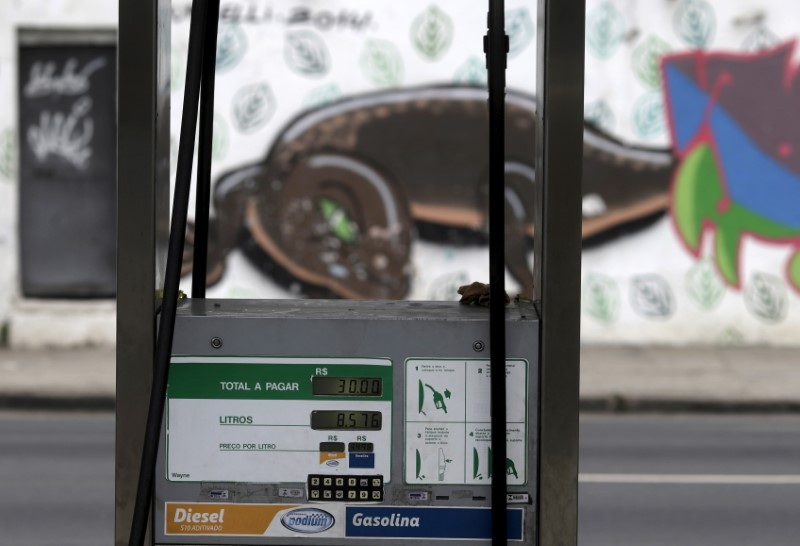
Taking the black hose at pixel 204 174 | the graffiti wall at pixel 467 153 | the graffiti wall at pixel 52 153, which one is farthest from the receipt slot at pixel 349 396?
the graffiti wall at pixel 52 153

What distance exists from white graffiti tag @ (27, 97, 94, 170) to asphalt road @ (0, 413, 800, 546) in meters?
3.69

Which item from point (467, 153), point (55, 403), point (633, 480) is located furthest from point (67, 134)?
point (633, 480)

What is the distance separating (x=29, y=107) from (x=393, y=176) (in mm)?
3870

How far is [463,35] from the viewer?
14.0 m

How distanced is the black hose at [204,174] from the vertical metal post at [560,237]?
0.81 m

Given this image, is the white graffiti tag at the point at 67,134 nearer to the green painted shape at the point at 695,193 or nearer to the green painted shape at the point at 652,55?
the green painted shape at the point at 652,55

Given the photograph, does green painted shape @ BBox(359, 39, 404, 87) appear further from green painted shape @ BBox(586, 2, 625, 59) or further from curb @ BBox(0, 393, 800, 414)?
curb @ BBox(0, 393, 800, 414)

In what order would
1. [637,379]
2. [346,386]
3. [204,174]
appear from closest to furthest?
[346,386]
[204,174]
[637,379]

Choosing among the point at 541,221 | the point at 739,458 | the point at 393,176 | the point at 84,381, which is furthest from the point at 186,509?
the point at 393,176

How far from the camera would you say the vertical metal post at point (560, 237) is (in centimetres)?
271

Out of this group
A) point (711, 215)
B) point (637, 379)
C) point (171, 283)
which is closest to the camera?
point (171, 283)

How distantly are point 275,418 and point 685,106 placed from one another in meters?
12.0

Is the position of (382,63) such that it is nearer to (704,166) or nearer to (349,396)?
(704,166)

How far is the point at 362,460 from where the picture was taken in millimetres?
2826
